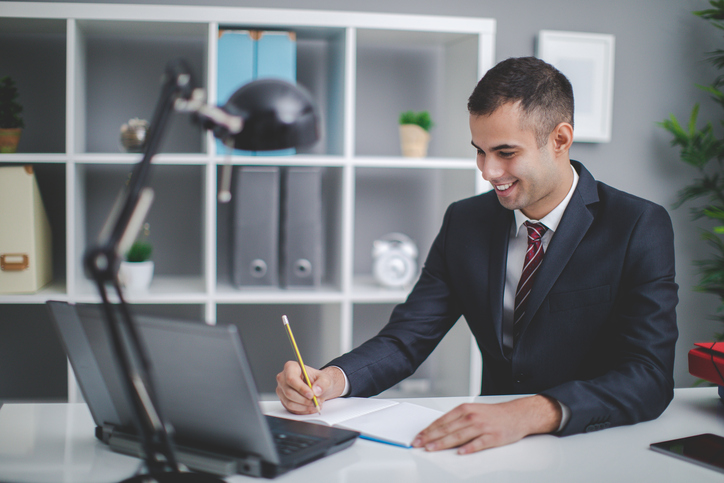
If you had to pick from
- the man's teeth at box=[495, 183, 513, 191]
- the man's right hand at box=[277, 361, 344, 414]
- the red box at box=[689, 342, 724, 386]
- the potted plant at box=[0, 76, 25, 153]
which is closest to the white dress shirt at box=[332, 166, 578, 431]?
the man's teeth at box=[495, 183, 513, 191]

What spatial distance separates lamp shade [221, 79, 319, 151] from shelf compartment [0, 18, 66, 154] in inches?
74.8

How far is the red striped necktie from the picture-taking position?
55.6 inches

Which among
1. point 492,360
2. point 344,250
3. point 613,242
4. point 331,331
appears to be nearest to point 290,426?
point 492,360

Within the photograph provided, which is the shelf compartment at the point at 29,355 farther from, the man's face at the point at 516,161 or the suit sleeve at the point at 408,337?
the man's face at the point at 516,161

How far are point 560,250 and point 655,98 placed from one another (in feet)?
5.91

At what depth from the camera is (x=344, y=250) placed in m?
2.12

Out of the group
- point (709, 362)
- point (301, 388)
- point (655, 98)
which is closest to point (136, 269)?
point (301, 388)

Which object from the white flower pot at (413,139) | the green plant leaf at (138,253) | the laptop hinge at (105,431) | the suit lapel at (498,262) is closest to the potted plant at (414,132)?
the white flower pot at (413,139)

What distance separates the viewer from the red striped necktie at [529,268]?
141cm

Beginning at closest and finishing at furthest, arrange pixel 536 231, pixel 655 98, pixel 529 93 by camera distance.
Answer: pixel 529 93 < pixel 536 231 < pixel 655 98

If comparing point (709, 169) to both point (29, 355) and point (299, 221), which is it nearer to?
point (299, 221)

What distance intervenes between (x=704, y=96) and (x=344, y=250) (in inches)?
76.0

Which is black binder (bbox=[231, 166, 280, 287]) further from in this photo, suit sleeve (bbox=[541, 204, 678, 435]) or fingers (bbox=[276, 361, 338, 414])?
suit sleeve (bbox=[541, 204, 678, 435])

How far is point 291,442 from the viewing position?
89 cm
